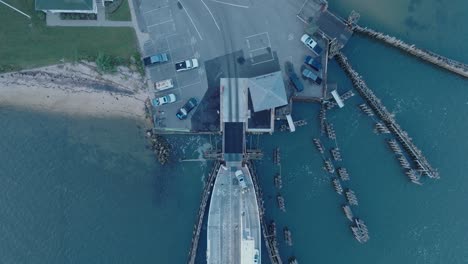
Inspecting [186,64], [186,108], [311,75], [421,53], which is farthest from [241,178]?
[421,53]

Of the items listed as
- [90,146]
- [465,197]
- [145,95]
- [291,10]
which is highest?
[291,10]

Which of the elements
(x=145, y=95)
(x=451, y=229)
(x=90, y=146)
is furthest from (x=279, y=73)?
(x=451, y=229)

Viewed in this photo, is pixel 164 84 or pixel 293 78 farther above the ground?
pixel 293 78

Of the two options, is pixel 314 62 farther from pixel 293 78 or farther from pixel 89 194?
pixel 89 194

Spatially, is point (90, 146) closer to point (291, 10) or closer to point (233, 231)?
point (233, 231)

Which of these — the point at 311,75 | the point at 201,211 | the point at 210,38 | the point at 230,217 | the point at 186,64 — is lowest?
the point at 230,217

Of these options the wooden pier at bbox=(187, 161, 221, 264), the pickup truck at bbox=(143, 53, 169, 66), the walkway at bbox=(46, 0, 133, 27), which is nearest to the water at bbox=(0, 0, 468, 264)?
the wooden pier at bbox=(187, 161, 221, 264)
